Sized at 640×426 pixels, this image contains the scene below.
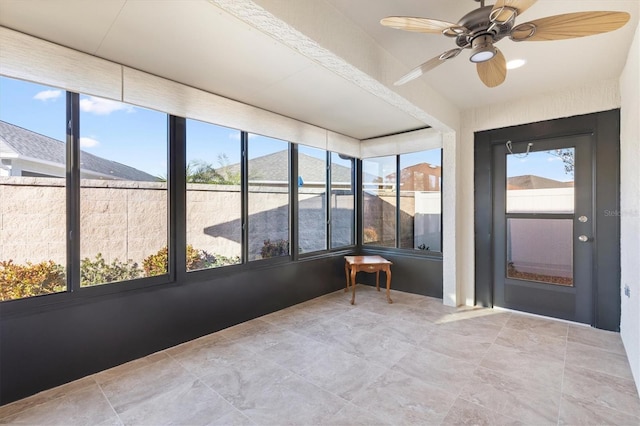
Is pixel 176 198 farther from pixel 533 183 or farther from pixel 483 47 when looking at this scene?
pixel 533 183

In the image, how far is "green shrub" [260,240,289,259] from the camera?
12.1ft

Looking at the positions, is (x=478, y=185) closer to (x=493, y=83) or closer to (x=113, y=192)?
(x=493, y=83)

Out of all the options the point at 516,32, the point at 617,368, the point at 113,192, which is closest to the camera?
Result: the point at 516,32

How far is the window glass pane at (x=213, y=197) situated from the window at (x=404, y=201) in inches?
95.2

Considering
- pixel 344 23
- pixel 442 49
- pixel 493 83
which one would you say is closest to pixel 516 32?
pixel 493 83

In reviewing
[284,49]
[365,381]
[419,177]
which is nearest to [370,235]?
[419,177]

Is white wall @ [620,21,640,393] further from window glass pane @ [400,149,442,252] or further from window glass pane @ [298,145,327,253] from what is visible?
window glass pane @ [298,145,327,253]

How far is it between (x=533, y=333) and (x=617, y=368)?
27.5 inches

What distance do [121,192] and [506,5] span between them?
2.95 m

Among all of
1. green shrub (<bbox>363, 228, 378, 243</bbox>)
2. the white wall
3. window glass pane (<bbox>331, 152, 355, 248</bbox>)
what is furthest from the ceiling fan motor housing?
green shrub (<bbox>363, 228, 378, 243</bbox>)

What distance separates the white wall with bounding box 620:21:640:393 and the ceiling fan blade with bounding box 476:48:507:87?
35.5 inches

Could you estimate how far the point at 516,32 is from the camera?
159 cm

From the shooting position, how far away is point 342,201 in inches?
194

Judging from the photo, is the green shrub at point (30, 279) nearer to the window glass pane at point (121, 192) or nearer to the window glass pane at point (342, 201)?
the window glass pane at point (121, 192)
